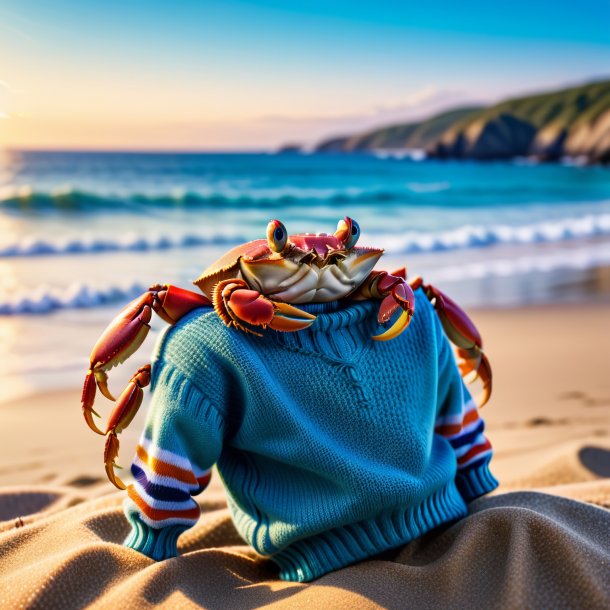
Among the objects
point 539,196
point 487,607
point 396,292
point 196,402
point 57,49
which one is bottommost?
point 539,196

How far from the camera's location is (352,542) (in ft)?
5.85

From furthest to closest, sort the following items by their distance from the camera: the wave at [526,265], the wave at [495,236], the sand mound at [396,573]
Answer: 1. the wave at [495,236]
2. the wave at [526,265]
3. the sand mound at [396,573]

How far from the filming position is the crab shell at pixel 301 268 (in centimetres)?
167

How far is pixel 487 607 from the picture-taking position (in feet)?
5.06

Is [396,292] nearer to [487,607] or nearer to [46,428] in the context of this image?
[487,607]

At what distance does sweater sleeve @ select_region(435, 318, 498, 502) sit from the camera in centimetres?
207

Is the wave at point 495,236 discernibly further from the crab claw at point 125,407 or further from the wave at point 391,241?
the crab claw at point 125,407

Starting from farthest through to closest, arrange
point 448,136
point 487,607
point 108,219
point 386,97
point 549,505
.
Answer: point 448,136 → point 386,97 → point 108,219 → point 549,505 → point 487,607

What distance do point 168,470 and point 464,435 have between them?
857mm

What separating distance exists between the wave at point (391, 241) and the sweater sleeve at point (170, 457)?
943 centimetres

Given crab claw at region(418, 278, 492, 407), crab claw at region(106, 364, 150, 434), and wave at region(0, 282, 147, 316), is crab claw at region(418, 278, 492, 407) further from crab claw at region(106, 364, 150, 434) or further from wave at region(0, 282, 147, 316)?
wave at region(0, 282, 147, 316)

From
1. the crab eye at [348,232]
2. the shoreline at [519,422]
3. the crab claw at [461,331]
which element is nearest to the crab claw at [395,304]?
the crab eye at [348,232]

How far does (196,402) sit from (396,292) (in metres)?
0.54

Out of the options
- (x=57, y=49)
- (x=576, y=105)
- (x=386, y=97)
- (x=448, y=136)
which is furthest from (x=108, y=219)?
(x=576, y=105)
